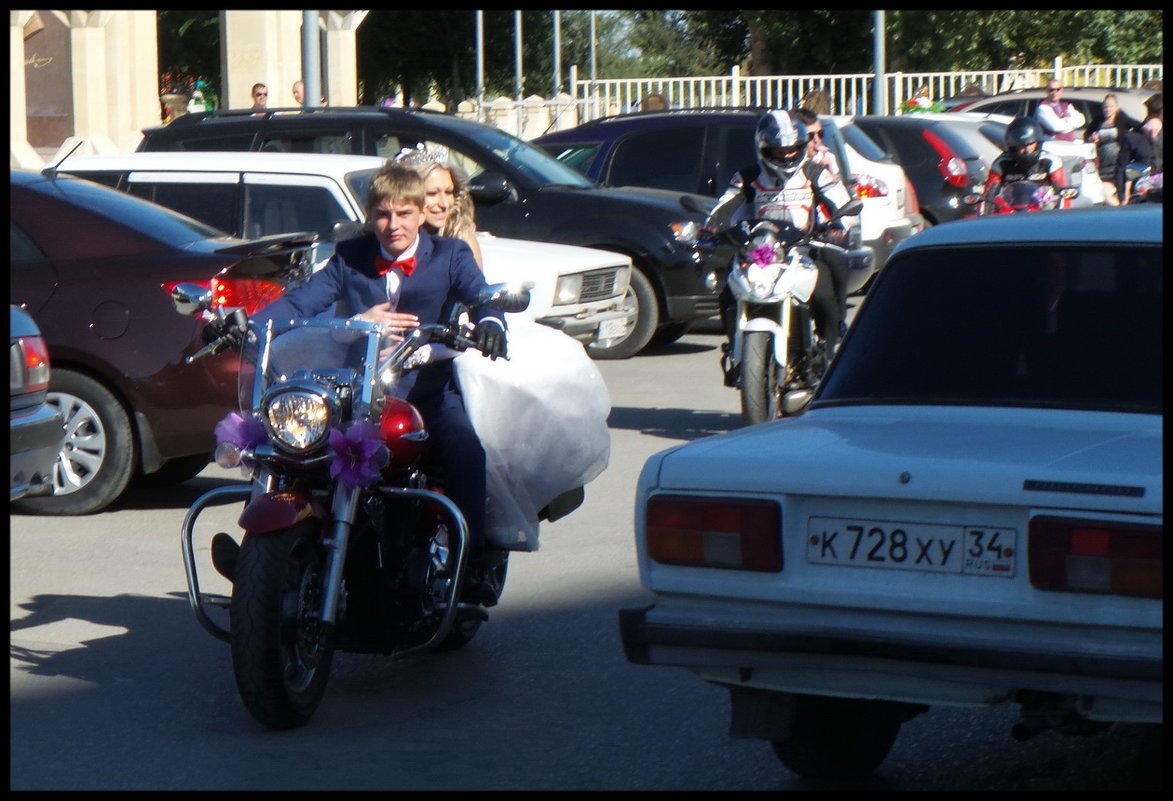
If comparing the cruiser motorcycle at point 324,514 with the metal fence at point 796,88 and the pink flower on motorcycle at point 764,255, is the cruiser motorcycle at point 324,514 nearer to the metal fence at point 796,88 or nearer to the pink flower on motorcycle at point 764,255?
the pink flower on motorcycle at point 764,255

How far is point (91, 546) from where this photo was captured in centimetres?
799

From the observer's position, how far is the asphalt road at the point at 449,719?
188 inches

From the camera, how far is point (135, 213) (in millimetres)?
8945

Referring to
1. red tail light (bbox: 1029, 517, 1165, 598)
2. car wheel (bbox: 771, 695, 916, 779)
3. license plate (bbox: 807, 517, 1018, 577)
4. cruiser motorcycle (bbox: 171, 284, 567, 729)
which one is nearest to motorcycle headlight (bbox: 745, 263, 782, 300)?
cruiser motorcycle (bbox: 171, 284, 567, 729)

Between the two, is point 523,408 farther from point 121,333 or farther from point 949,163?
point 949,163

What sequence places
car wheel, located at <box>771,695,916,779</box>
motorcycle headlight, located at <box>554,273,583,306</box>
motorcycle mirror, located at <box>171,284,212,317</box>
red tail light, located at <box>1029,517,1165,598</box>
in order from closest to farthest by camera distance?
red tail light, located at <box>1029,517,1165,598</box>, car wheel, located at <box>771,695,916,779</box>, motorcycle mirror, located at <box>171,284,212,317</box>, motorcycle headlight, located at <box>554,273,583,306</box>

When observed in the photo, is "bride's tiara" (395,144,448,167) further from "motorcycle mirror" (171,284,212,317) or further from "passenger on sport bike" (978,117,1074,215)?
"passenger on sport bike" (978,117,1074,215)

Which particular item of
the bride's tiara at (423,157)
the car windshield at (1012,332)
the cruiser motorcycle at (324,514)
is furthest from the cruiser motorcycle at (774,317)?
the car windshield at (1012,332)

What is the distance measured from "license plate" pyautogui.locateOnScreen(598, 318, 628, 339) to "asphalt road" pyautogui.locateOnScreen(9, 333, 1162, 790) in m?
4.93

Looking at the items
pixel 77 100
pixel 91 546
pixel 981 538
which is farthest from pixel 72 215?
pixel 77 100

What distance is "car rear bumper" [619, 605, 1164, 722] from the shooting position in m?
3.78

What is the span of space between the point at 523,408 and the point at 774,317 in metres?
4.18

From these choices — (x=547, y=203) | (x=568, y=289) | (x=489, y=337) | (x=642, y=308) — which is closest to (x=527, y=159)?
(x=547, y=203)

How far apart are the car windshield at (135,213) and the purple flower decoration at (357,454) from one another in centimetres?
394
